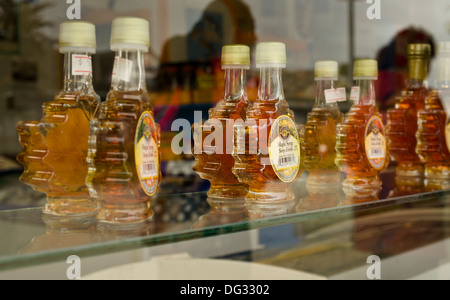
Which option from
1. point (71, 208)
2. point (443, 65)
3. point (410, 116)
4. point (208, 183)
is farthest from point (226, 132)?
point (443, 65)

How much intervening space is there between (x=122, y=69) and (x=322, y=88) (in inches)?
20.7

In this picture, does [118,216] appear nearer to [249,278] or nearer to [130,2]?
[249,278]

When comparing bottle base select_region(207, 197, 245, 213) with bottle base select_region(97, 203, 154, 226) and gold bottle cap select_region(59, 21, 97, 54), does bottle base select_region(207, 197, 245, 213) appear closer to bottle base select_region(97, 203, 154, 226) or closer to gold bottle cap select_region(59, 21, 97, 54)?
bottle base select_region(97, 203, 154, 226)

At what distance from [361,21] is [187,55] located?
2.14 feet

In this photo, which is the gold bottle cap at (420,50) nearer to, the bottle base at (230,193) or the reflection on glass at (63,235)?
the bottle base at (230,193)

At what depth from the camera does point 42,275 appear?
2.52 feet

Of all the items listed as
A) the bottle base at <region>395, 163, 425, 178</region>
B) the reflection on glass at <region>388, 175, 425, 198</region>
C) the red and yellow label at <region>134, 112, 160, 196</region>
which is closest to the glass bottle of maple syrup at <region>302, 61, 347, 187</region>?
the reflection on glass at <region>388, 175, 425, 198</region>

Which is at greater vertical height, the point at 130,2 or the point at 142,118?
the point at 130,2

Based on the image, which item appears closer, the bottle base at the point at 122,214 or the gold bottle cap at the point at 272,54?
the bottle base at the point at 122,214

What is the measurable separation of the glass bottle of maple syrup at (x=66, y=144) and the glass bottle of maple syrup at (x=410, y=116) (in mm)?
802

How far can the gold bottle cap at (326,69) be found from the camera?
1.05 metres

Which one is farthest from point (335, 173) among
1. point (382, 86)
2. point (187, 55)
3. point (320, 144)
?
point (187, 55)

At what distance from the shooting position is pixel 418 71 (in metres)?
1.24

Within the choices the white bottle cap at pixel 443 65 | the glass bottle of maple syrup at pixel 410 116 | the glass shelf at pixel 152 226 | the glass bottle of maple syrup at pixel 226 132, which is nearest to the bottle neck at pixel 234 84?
the glass bottle of maple syrup at pixel 226 132
